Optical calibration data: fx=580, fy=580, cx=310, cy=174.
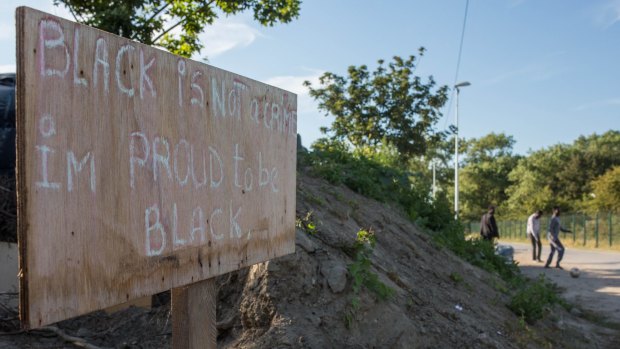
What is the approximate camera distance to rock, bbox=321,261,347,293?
168 inches

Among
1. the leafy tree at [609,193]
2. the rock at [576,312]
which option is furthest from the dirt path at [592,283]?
the leafy tree at [609,193]

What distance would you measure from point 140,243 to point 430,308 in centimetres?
357

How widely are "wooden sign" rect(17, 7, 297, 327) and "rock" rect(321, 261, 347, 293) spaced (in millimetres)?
1642

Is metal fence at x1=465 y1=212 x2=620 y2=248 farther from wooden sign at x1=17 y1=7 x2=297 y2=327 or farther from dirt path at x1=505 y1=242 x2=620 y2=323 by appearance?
wooden sign at x1=17 y1=7 x2=297 y2=327

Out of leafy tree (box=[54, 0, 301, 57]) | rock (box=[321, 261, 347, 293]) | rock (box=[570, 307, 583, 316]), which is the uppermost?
leafy tree (box=[54, 0, 301, 57])

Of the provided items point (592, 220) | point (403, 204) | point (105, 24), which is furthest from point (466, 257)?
point (592, 220)

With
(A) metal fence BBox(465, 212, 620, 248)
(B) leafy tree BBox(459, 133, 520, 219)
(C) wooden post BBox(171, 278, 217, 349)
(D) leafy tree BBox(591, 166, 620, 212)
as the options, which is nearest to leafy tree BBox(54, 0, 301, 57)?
(C) wooden post BBox(171, 278, 217, 349)

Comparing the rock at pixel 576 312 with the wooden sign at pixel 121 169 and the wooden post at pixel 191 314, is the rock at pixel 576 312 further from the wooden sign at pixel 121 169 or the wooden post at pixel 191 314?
the wooden post at pixel 191 314

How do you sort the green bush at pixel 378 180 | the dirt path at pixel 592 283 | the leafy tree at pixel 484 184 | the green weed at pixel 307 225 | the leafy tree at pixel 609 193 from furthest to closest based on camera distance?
the leafy tree at pixel 484 184 < the leafy tree at pixel 609 193 < the dirt path at pixel 592 283 < the green bush at pixel 378 180 < the green weed at pixel 307 225

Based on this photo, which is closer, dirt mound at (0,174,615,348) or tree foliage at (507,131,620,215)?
dirt mound at (0,174,615,348)

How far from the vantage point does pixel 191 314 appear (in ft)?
7.97

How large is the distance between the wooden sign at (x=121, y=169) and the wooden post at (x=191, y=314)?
12cm

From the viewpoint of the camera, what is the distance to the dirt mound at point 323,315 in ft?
12.7

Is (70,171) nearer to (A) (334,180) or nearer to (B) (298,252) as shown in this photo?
(B) (298,252)
